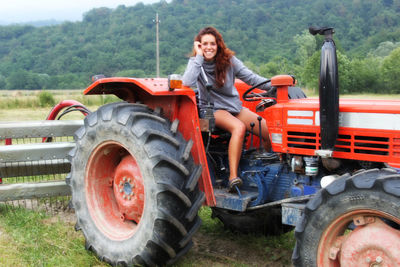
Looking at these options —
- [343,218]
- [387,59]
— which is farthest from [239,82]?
[387,59]

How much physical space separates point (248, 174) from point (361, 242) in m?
1.31

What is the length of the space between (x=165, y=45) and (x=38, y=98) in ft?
104

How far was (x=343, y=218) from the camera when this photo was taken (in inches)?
103

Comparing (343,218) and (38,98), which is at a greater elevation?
(343,218)

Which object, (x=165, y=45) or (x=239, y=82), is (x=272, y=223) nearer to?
(x=239, y=82)

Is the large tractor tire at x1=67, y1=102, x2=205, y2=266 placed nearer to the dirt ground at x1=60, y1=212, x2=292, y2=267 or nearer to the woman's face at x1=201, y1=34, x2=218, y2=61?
the dirt ground at x1=60, y1=212, x2=292, y2=267

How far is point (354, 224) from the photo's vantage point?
2680 millimetres

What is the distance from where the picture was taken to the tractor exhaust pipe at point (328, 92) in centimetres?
283

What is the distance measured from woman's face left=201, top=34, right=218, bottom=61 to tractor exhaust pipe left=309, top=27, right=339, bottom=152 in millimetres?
1101

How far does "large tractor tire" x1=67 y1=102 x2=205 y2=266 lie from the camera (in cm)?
314

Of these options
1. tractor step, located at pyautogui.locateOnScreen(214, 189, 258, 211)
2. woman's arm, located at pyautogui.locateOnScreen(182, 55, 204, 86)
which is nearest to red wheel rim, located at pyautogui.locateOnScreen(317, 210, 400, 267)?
tractor step, located at pyautogui.locateOnScreen(214, 189, 258, 211)

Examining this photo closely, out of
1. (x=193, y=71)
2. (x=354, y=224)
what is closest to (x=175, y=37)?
(x=193, y=71)

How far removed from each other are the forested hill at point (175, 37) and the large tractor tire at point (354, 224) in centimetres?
3477

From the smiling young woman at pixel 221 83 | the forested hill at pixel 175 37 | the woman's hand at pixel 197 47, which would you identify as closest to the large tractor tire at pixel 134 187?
the smiling young woman at pixel 221 83
